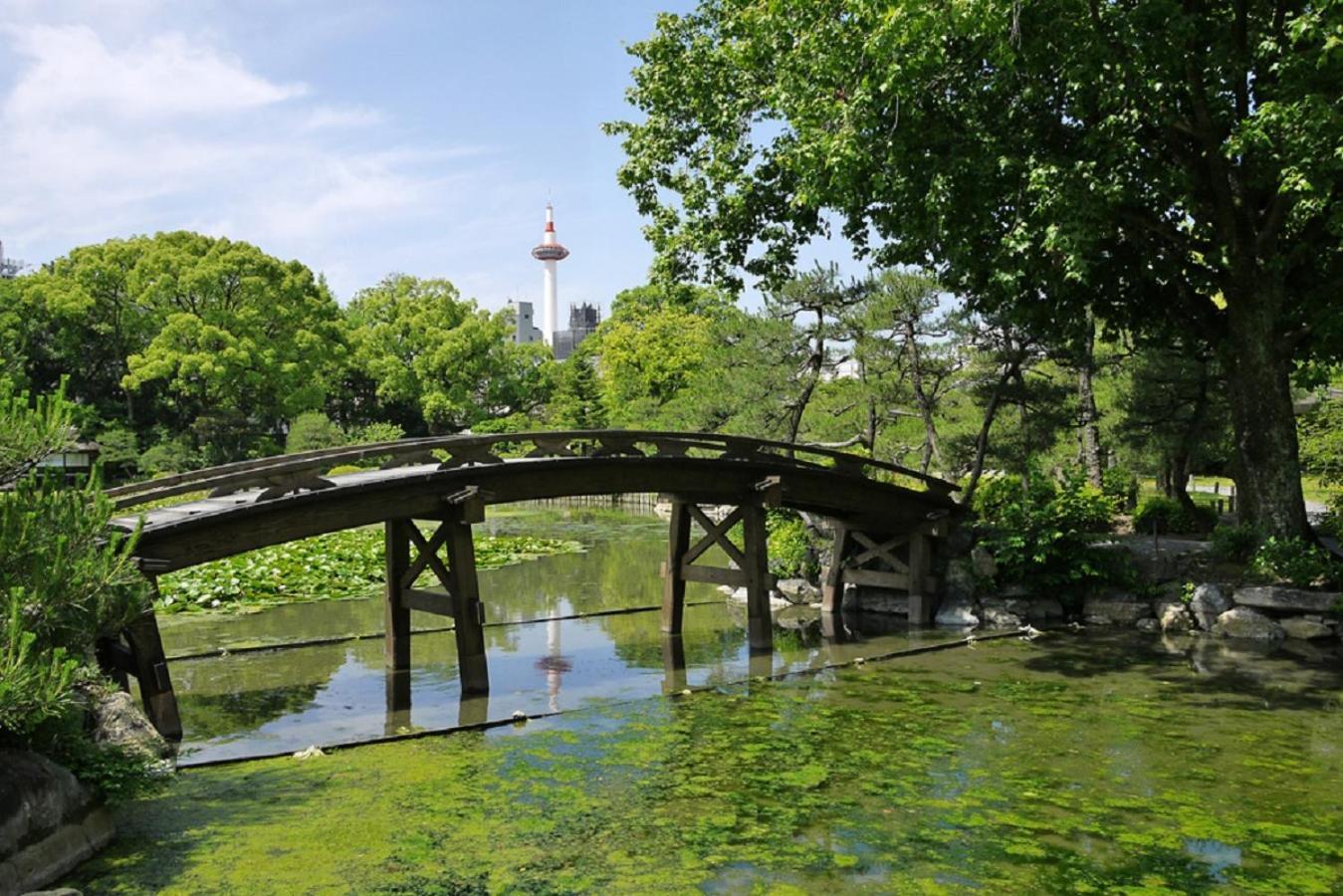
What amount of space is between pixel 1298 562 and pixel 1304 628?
106 cm

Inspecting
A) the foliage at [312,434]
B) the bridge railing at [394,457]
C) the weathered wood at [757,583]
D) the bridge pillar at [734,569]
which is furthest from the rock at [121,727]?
→ the foliage at [312,434]

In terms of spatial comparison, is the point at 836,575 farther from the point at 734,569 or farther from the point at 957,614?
the point at 734,569

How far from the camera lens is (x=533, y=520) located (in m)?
41.9

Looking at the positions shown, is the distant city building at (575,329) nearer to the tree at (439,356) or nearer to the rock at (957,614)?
the tree at (439,356)

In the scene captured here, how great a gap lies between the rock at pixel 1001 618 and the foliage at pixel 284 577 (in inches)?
439

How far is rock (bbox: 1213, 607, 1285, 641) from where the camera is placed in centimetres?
1733

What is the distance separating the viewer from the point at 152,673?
1109cm

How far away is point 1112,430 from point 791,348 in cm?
702

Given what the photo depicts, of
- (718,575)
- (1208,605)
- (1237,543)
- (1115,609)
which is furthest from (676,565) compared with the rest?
(1237,543)

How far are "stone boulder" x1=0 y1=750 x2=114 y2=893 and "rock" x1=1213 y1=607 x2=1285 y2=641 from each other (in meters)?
16.6

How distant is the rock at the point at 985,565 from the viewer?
2019 centimetres

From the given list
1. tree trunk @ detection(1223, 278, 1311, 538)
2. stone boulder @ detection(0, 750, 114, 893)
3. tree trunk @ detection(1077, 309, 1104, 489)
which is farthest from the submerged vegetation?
tree trunk @ detection(1077, 309, 1104, 489)

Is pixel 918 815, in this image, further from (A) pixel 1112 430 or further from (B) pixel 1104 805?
(A) pixel 1112 430

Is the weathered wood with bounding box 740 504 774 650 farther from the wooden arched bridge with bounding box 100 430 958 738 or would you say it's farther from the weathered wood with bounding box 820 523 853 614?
the weathered wood with bounding box 820 523 853 614
